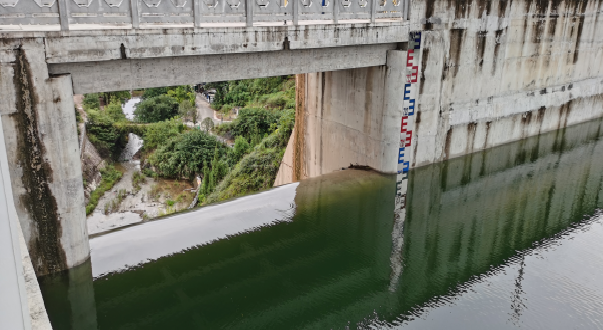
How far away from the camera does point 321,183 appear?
12.1 meters

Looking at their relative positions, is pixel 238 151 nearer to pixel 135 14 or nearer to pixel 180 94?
pixel 180 94

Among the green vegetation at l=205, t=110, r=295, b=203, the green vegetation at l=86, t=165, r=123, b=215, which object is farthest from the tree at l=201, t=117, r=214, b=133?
the green vegetation at l=205, t=110, r=295, b=203

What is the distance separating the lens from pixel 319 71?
10336mm

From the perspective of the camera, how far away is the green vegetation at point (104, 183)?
17766mm

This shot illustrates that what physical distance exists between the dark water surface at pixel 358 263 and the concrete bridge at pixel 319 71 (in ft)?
3.29

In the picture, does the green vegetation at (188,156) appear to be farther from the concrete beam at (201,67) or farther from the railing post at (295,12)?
the railing post at (295,12)

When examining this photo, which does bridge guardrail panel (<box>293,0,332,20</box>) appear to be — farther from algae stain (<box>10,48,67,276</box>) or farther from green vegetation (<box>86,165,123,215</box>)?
green vegetation (<box>86,165,123,215</box>)

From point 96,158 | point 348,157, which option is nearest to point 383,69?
point 348,157

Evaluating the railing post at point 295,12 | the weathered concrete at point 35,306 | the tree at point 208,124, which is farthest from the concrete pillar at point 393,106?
the tree at point 208,124

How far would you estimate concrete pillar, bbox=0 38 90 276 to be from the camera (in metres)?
6.68

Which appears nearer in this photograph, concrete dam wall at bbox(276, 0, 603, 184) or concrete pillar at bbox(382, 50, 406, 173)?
concrete pillar at bbox(382, 50, 406, 173)

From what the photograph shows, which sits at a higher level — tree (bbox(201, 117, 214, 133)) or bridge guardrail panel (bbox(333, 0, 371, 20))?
bridge guardrail panel (bbox(333, 0, 371, 20))

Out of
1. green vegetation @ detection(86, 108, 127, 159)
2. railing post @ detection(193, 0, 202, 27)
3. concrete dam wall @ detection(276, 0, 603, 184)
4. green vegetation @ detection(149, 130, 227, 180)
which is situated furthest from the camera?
green vegetation @ detection(86, 108, 127, 159)

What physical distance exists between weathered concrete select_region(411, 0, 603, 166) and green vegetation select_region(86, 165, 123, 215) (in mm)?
11520
